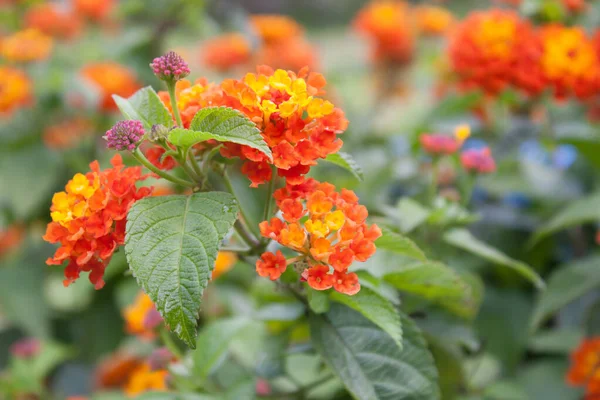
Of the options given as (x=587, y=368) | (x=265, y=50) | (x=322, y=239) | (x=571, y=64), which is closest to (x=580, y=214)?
(x=587, y=368)

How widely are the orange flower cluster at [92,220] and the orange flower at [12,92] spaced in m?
0.98

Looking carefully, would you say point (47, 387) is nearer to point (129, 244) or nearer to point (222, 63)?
point (222, 63)

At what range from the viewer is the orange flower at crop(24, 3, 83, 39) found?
1.90m

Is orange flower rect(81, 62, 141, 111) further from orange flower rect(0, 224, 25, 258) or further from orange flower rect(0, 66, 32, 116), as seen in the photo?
orange flower rect(0, 224, 25, 258)

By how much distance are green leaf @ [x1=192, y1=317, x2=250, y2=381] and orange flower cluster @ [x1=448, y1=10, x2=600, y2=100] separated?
2.40ft

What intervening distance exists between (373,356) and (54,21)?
5.44 ft

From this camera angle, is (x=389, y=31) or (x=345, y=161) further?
(x=389, y=31)

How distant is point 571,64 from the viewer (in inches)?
45.4

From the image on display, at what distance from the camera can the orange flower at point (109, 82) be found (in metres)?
1.55

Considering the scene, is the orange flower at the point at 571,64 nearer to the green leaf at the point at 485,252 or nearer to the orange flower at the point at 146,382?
the green leaf at the point at 485,252

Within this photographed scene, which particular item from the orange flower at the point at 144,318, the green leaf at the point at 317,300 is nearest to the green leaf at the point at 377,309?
the green leaf at the point at 317,300

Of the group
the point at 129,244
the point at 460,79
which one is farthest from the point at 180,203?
the point at 460,79

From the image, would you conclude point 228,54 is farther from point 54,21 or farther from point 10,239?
point 10,239

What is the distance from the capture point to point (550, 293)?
3.27 feet
